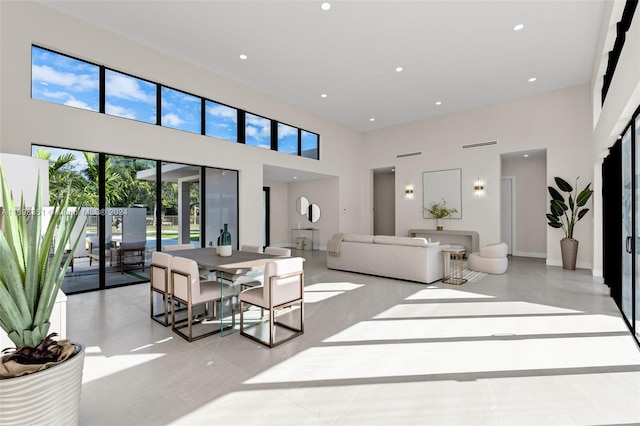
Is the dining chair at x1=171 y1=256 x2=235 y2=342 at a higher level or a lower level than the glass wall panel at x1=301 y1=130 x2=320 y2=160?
lower

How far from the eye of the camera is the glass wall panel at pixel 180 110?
568cm

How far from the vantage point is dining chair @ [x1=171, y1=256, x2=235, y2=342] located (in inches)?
115

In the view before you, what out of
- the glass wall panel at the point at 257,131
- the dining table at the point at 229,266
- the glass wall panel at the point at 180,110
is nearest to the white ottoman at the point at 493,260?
the dining table at the point at 229,266

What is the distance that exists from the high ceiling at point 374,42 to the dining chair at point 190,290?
366cm

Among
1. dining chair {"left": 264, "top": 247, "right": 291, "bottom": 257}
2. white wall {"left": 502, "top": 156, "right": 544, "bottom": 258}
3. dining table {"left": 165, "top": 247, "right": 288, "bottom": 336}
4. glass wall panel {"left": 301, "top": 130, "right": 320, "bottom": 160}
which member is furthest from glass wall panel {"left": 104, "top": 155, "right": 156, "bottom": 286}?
white wall {"left": 502, "top": 156, "right": 544, "bottom": 258}

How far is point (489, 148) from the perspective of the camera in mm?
7988

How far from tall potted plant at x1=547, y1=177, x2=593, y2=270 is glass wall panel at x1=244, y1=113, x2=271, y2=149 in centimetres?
682

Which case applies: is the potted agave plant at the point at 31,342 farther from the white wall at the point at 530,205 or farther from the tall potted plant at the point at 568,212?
the white wall at the point at 530,205

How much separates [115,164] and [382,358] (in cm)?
516

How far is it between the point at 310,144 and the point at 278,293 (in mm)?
6571

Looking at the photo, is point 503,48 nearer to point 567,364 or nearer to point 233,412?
point 567,364

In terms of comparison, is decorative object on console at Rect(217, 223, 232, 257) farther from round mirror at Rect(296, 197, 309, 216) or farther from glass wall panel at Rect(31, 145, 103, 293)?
round mirror at Rect(296, 197, 309, 216)

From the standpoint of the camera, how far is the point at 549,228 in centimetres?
712

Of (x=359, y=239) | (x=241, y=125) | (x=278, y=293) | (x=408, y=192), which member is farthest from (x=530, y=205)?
(x=278, y=293)
